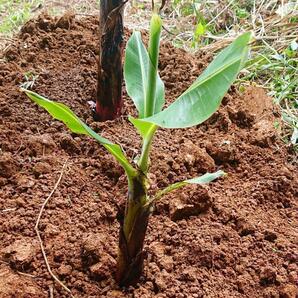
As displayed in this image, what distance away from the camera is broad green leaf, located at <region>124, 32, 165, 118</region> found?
45.3 inches

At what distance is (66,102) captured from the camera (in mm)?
1689

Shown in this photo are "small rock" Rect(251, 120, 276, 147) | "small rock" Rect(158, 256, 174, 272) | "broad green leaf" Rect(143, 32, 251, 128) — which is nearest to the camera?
"broad green leaf" Rect(143, 32, 251, 128)

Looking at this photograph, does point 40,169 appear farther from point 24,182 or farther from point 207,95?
point 207,95

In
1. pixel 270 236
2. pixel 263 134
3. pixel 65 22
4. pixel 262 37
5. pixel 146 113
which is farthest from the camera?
pixel 262 37

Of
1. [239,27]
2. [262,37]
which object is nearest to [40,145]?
[262,37]

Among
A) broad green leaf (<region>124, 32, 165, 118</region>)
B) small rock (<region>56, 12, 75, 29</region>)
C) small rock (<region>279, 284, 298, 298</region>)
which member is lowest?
small rock (<region>279, 284, 298, 298</region>)

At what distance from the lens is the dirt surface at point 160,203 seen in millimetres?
1160

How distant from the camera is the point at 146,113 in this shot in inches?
40.8

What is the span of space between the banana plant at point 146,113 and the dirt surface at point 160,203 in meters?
0.12

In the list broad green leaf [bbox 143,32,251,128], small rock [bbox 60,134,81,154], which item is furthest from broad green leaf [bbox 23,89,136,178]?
small rock [bbox 60,134,81,154]

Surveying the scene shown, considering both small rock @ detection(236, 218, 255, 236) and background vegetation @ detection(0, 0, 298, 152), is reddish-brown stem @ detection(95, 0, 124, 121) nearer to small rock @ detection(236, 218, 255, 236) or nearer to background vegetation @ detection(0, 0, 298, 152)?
background vegetation @ detection(0, 0, 298, 152)

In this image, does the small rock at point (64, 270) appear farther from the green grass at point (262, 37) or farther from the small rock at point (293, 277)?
the green grass at point (262, 37)

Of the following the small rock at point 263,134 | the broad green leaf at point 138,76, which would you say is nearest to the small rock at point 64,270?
the broad green leaf at point 138,76

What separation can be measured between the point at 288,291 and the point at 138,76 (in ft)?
1.93
